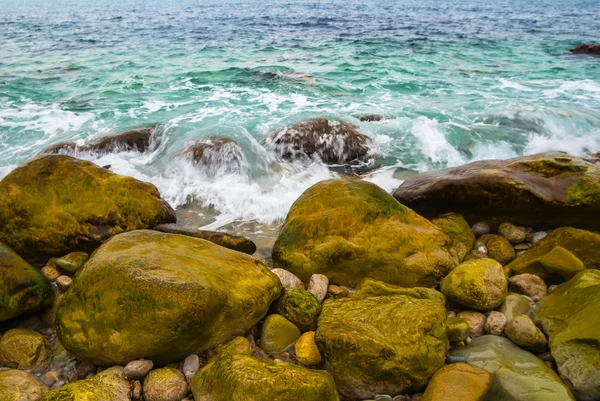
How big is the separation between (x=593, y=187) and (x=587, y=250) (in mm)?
778

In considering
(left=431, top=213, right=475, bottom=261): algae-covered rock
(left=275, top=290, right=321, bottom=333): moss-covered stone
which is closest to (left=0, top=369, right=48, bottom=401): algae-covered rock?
(left=275, top=290, right=321, bottom=333): moss-covered stone

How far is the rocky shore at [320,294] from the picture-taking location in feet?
10.1

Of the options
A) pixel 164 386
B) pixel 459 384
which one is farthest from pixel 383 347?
pixel 164 386

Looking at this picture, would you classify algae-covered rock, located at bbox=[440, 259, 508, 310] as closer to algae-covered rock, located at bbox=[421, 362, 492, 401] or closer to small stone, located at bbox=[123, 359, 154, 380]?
algae-covered rock, located at bbox=[421, 362, 492, 401]

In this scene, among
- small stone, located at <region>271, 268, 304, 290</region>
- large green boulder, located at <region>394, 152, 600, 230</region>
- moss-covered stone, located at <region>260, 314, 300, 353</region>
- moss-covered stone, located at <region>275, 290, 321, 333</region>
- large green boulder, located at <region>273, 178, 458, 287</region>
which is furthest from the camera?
large green boulder, located at <region>394, 152, 600, 230</region>

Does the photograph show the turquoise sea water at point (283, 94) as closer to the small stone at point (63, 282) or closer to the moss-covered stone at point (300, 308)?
the small stone at point (63, 282)

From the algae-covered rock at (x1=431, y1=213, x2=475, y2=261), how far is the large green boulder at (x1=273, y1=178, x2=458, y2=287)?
20cm

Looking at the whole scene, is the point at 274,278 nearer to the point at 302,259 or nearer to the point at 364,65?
the point at 302,259

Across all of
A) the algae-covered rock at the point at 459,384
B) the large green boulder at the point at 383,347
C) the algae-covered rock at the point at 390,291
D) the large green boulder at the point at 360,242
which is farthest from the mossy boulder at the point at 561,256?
the algae-covered rock at the point at 459,384

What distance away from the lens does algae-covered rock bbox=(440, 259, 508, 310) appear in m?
3.79

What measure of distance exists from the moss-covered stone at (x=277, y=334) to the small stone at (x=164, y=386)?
0.74 metres

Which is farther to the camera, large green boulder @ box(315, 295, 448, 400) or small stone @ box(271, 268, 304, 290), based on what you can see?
small stone @ box(271, 268, 304, 290)

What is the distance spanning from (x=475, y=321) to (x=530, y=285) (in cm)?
83

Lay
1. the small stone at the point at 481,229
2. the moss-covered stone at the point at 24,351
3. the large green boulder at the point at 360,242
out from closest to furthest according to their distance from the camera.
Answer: the moss-covered stone at the point at 24,351 < the large green boulder at the point at 360,242 < the small stone at the point at 481,229
